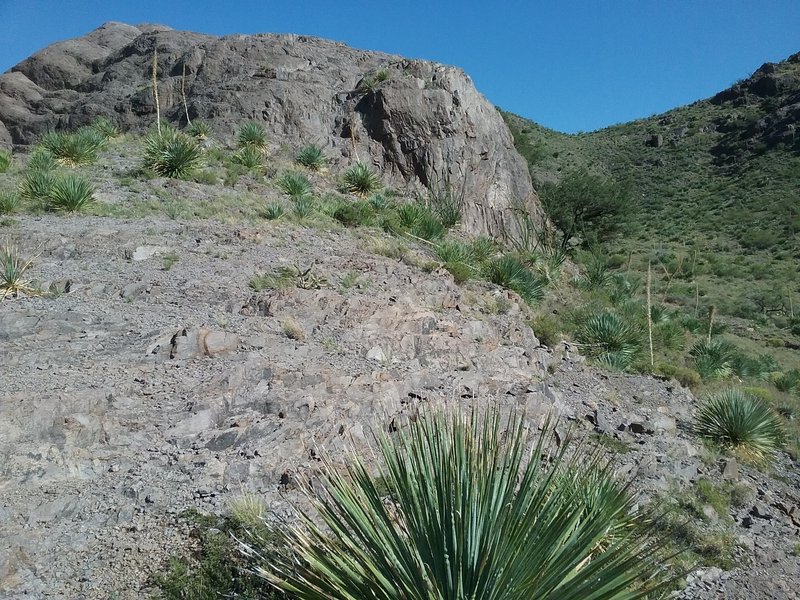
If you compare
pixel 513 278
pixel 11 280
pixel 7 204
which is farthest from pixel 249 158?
pixel 11 280

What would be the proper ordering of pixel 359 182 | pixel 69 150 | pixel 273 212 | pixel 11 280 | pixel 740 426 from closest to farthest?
pixel 11 280 < pixel 740 426 < pixel 273 212 < pixel 69 150 < pixel 359 182

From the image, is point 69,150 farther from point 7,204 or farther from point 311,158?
point 311,158

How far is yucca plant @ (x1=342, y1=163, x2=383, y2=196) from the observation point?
1573 centimetres

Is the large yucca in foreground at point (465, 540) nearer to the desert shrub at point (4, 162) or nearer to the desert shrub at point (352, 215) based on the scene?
the desert shrub at point (352, 215)

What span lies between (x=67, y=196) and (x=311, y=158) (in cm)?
729

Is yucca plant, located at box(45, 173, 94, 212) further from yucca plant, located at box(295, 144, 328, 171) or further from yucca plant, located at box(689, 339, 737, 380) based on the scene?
yucca plant, located at box(689, 339, 737, 380)

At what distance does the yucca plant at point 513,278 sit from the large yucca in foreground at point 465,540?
8932mm

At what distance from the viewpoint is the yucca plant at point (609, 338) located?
10.5m

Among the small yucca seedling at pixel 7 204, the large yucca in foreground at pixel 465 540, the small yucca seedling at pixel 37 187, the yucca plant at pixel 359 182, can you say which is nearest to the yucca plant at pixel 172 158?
the small yucca seedling at pixel 37 187

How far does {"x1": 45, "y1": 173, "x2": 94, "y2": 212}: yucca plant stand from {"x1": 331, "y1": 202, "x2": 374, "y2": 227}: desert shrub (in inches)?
197

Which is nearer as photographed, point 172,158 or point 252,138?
point 172,158

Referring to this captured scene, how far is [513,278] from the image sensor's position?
467 inches

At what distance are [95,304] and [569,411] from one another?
20.2 ft

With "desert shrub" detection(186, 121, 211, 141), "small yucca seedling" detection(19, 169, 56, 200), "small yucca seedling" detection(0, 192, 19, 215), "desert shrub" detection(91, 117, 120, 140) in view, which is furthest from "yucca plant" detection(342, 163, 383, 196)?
"small yucca seedling" detection(0, 192, 19, 215)
